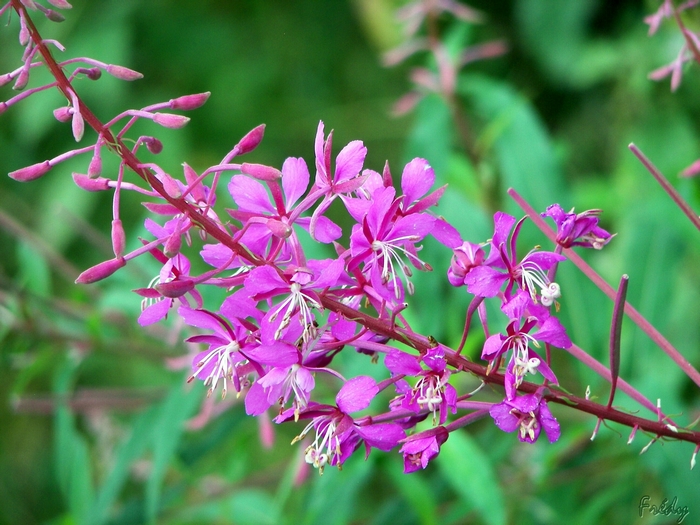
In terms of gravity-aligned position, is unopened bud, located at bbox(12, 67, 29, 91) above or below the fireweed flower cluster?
above

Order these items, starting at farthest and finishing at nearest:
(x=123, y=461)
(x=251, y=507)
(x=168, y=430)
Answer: (x=251, y=507) → (x=123, y=461) → (x=168, y=430)

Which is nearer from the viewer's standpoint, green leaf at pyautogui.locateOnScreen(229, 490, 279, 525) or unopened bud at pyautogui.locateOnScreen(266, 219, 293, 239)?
unopened bud at pyautogui.locateOnScreen(266, 219, 293, 239)

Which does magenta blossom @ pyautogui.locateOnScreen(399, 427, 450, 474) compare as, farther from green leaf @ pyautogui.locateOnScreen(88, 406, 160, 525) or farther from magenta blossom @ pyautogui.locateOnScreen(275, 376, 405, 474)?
green leaf @ pyautogui.locateOnScreen(88, 406, 160, 525)

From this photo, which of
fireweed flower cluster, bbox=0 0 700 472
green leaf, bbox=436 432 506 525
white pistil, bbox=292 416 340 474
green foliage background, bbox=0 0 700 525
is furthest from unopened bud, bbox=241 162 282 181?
green leaf, bbox=436 432 506 525

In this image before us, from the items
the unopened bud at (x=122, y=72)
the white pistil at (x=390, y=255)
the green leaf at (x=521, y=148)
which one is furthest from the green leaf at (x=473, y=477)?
the unopened bud at (x=122, y=72)

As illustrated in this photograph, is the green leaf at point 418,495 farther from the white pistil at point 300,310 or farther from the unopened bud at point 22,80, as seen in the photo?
the unopened bud at point 22,80

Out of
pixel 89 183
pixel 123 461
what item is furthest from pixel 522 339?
pixel 123 461

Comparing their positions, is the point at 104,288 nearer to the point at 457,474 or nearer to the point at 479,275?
the point at 457,474

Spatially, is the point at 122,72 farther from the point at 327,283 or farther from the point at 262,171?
the point at 327,283
